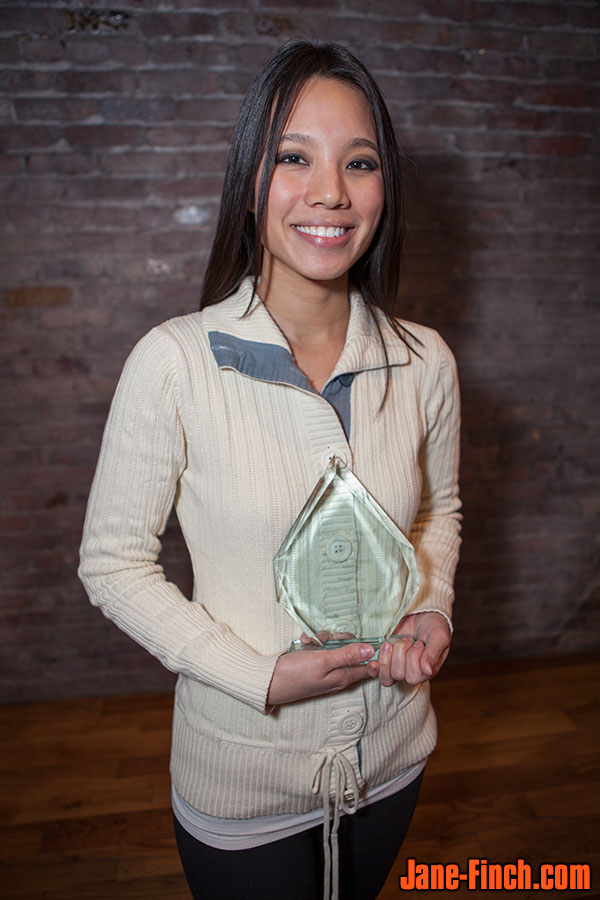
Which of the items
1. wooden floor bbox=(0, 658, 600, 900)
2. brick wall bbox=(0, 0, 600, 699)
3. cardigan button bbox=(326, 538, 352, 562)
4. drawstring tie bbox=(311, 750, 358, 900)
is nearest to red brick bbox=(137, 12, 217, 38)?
brick wall bbox=(0, 0, 600, 699)

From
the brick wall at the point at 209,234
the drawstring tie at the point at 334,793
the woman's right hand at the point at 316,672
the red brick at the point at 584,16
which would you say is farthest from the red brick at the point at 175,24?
the drawstring tie at the point at 334,793

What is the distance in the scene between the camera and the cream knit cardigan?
949 millimetres

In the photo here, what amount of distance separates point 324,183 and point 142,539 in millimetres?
543

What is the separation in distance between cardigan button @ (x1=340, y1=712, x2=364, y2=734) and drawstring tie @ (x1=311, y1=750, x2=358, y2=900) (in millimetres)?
34

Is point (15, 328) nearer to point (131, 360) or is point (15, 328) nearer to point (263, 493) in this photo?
point (131, 360)

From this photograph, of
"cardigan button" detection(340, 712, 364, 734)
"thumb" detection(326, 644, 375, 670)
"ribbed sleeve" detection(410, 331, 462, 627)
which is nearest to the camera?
"thumb" detection(326, 644, 375, 670)

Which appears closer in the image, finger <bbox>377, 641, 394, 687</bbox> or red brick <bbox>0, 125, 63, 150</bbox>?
finger <bbox>377, 641, 394, 687</bbox>

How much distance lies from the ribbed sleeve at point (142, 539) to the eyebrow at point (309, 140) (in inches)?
12.5

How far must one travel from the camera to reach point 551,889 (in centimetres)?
175

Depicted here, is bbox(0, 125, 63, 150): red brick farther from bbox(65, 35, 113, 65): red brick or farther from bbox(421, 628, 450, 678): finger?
bbox(421, 628, 450, 678): finger

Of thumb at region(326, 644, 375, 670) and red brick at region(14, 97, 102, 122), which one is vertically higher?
red brick at region(14, 97, 102, 122)

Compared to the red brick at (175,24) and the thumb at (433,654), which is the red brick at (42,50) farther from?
the thumb at (433,654)

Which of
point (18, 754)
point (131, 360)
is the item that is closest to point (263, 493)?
point (131, 360)

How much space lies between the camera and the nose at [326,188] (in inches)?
37.3
